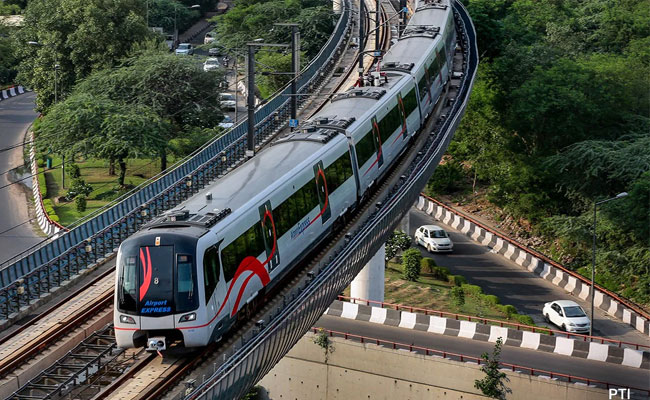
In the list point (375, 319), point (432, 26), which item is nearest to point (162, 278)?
point (375, 319)

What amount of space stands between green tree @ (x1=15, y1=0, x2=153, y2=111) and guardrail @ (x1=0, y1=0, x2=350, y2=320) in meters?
21.9

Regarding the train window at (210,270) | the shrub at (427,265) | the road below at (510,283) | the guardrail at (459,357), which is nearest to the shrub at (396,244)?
the road below at (510,283)

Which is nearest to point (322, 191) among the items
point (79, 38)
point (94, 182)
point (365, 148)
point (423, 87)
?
point (365, 148)

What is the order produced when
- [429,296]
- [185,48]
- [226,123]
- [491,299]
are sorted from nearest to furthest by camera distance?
[491,299] → [429,296] → [226,123] → [185,48]

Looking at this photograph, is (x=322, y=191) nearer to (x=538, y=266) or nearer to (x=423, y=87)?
(x=423, y=87)

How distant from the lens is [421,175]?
1582 inches

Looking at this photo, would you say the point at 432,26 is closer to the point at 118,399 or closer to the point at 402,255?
the point at 402,255

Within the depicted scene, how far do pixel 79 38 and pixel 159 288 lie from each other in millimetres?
51149

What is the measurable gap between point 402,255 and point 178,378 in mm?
30726

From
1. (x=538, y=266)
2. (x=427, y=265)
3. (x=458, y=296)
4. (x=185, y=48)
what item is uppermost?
(x=458, y=296)

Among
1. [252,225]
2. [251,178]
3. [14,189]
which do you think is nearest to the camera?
[252,225]

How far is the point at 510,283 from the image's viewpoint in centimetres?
5438

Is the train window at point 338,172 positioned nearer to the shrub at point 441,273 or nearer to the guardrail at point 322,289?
the guardrail at point 322,289

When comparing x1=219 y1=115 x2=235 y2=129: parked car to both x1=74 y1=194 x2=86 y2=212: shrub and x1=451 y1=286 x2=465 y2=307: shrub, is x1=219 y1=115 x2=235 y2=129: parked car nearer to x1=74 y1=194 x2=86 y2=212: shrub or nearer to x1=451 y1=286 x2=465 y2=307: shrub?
x1=74 y1=194 x2=86 y2=212: shrub
